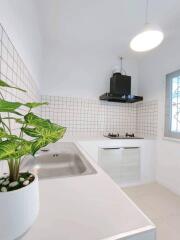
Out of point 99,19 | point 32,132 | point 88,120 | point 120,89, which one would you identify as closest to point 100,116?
point 88,120

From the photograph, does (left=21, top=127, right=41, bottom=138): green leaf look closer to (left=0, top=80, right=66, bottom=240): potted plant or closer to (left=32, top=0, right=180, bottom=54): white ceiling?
(left=0, top=80, right=66, bottom=240): potted plant

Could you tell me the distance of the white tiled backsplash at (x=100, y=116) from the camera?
99.7 inches

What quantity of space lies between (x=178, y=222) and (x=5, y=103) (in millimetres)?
1980

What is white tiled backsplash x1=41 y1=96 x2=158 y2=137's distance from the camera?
2.53 metres

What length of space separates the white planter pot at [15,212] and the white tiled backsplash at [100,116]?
220 centimetres

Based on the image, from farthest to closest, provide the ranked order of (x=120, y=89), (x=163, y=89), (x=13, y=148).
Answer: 1. (x=120, y=89)
2. (x=163, y=89)
3. (x=13, y=148)

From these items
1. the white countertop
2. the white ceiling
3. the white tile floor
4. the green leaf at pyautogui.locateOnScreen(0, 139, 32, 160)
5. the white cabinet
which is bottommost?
the white tile floor

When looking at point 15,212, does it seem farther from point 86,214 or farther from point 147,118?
point 147,118

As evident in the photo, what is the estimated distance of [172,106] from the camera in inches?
86.5

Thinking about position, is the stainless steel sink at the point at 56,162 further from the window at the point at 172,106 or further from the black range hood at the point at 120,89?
the window at the point at 172,106

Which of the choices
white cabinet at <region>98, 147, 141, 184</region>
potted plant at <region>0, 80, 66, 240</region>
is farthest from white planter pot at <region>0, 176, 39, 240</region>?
white cabinet at <region>98, 147, 141, 184</region>

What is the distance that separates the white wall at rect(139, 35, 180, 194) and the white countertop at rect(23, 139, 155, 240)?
1869 millimetres

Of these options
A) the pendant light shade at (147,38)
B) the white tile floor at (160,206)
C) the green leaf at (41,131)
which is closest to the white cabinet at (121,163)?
the white tile floor at (160,206)

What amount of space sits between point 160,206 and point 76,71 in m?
2.43
